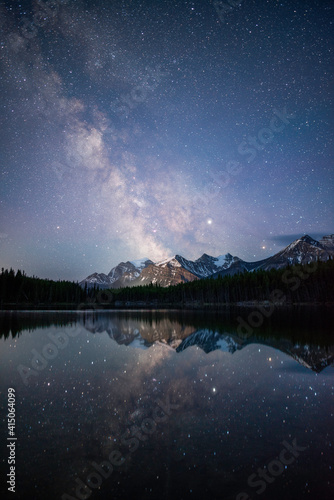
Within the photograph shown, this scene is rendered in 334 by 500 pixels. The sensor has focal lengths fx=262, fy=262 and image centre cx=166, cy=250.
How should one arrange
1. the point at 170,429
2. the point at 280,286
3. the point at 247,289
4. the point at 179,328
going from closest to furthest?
the point at 170,429 → the point at 179,328 → the point at 280,286 → the point at 247,289

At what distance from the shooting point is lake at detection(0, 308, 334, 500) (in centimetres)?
479

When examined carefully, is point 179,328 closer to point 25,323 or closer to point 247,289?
point 25,323

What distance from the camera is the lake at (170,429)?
4789 millimetres

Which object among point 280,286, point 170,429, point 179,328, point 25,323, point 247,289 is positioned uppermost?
point 280,286

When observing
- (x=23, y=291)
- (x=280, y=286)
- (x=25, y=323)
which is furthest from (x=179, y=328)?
(x=23, y=291)

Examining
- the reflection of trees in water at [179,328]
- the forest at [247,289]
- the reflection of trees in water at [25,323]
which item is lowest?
the reflection of trees in water at [179,328]

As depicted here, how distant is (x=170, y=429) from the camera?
692 centimetres

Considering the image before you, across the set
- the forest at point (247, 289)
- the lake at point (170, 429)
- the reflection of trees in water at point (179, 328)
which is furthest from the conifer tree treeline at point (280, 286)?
the lake at point (170, 429)

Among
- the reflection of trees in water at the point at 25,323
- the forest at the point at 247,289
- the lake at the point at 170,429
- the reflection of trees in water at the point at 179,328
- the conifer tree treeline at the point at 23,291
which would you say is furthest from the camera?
the conifer tree treeline at the point at 23,291

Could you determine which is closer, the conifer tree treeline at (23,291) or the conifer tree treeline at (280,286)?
the conifer tree treeline at (280,286)

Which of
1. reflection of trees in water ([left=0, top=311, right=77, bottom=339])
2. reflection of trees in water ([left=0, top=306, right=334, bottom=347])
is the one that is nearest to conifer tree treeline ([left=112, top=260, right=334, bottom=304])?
reflection of trees in water ([left=0, top=306, right=334, bottom=347])

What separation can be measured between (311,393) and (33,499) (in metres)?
9.11

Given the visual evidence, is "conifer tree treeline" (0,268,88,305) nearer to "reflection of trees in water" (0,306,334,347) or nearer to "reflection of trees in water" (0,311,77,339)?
"reflection of trees in water" (0,311,77,339)

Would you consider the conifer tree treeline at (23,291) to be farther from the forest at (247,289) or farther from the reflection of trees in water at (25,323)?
the reflection of trees in water at (25,323)
